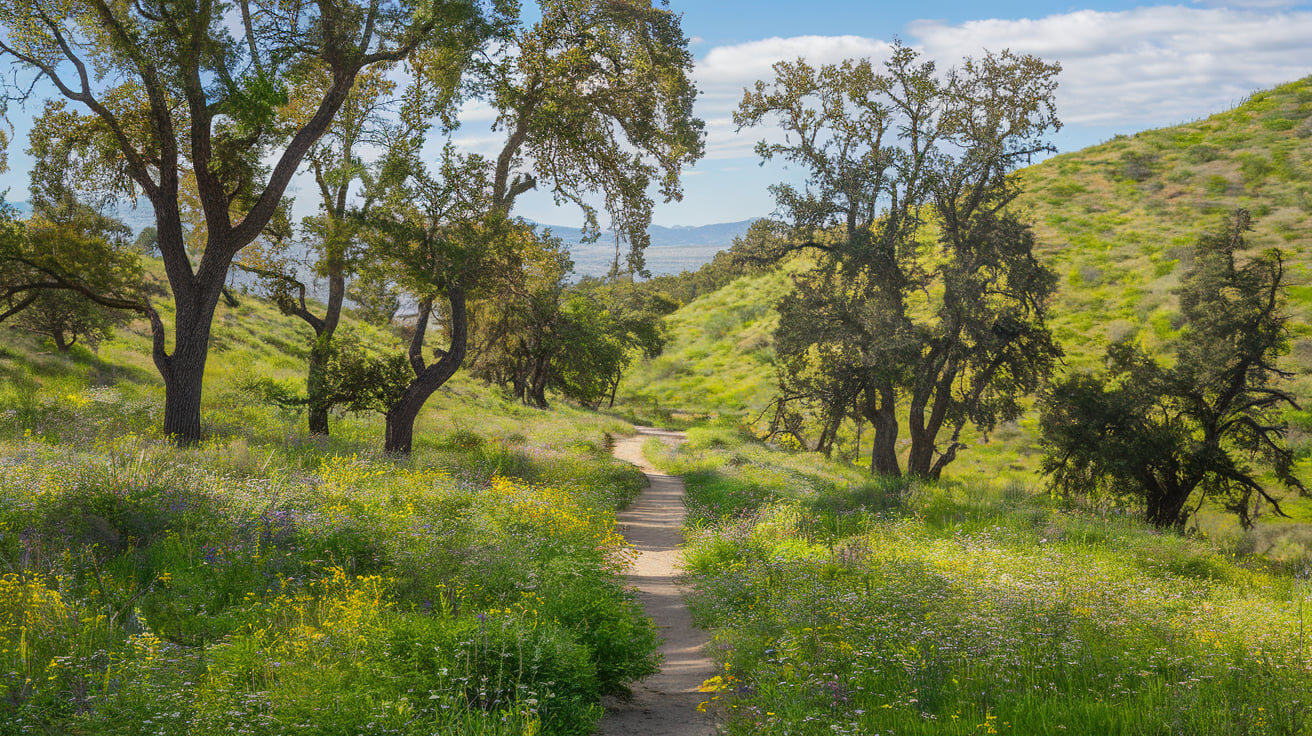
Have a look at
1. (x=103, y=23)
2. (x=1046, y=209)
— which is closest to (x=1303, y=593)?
(x=103, y=23)

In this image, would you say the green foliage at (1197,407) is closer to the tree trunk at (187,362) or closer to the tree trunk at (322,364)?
the tree trunk at (322,364)

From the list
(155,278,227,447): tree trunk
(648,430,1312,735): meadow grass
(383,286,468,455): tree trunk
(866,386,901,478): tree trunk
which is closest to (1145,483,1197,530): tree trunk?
(648,430,1312,735): meadow grass

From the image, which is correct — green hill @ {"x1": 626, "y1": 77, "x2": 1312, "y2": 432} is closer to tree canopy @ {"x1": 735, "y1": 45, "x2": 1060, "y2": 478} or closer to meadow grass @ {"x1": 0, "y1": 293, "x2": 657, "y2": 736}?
tree canopy @ {"x1": 735, "y1": 45, "x2": 1060, "y2": 478}

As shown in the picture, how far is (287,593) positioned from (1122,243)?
5472 cm

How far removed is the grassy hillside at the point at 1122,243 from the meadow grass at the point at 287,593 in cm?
2162

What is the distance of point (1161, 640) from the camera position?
6.25 meters

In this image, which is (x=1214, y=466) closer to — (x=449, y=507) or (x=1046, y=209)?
(x=449, y=507)

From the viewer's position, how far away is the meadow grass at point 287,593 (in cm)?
434

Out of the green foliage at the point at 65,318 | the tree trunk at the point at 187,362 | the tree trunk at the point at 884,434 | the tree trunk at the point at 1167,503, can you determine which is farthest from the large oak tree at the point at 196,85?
the tree trunk at the point at 1167,503

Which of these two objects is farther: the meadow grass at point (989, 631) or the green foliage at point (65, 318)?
the green foliage at point (65, 318)

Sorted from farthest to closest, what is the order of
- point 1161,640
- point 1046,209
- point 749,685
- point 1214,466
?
point 1046,209 → point 1214,466 → point 1161,640 → point 749,685

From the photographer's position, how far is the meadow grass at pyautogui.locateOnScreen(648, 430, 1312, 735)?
4.71m

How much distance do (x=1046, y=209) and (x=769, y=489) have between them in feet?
168

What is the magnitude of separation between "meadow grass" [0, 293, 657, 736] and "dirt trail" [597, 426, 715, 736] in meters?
0.28
